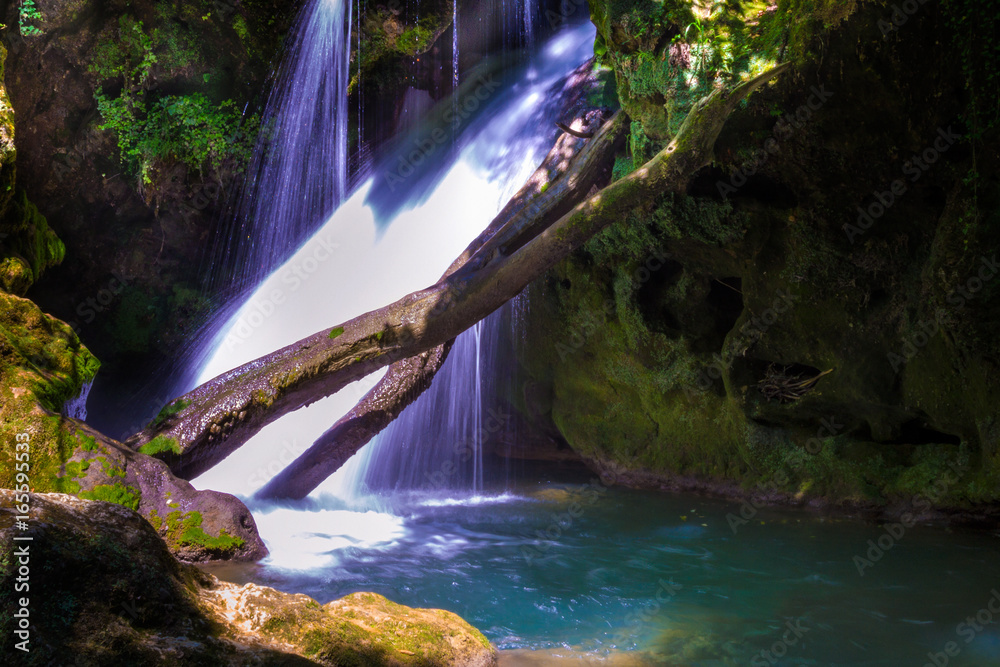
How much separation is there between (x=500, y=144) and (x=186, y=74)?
17.0 feet

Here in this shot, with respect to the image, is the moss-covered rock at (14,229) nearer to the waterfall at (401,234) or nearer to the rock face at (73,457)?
the rock face at (73,457)

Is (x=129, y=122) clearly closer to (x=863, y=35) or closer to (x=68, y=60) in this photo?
(x=68, y=60)

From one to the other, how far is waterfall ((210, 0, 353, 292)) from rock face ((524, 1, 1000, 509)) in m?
5.30

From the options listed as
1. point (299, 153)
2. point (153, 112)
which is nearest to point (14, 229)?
point (153, 112)

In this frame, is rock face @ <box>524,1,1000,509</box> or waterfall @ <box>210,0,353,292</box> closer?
rock face @ <box>524,1,1000,509</box>

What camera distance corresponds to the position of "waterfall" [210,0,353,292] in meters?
10.3

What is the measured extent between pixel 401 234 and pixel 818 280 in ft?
21.6

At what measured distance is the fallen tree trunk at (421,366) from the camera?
287 inches

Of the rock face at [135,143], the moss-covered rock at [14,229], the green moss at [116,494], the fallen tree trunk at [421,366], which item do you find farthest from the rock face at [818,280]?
the rock face at [135,143]

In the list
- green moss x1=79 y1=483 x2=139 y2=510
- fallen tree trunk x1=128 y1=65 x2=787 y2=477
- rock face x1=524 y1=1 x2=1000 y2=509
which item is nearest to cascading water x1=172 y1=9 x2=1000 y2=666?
rock face x1=524 y1=1 x2=1000 y2=509

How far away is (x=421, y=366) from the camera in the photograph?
7535 mm

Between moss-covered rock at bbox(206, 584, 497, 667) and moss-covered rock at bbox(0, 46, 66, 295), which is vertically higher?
moss-covered rock at bbox(0, 46, 66, 295)

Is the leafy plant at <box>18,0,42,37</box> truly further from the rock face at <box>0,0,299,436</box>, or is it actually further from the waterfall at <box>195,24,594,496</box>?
the waterfall at <box>195,24,594,496</box>

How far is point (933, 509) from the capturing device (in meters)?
6.32
